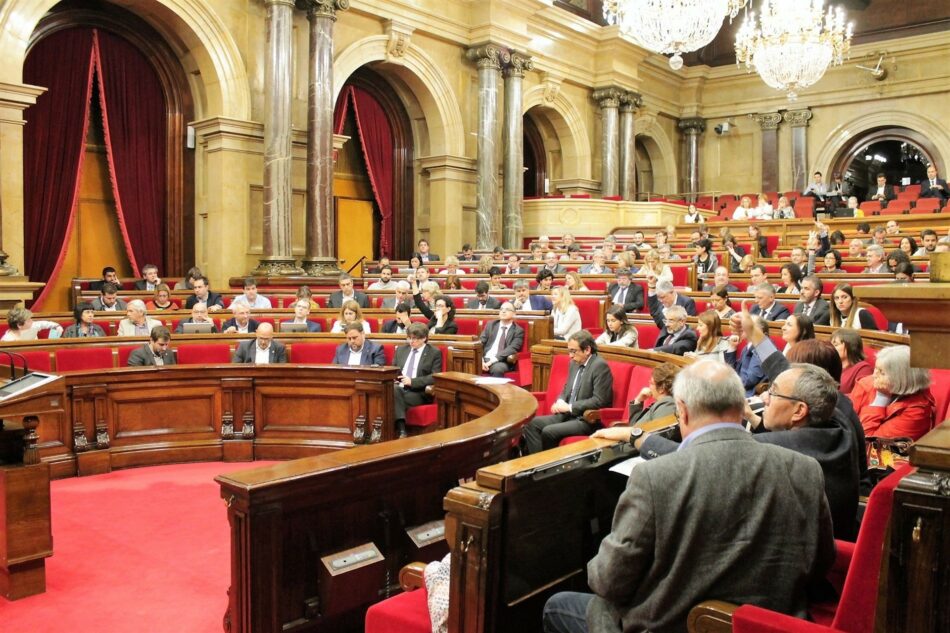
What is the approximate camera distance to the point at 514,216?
611 inches

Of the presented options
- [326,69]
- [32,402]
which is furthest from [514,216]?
[32,402]

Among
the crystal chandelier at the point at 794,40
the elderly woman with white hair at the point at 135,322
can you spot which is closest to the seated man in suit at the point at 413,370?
the elderly woman with white hair at the point at 135,322

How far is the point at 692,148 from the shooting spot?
21.0m

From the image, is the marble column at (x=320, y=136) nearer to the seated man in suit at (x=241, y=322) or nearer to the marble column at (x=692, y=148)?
the seated man in suit at (x=241, y=322)

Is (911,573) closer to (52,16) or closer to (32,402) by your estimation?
(32,402)

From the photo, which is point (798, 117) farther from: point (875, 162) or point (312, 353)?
point (312, 353)

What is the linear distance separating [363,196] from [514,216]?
9.42ft

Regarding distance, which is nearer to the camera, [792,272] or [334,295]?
[792,272]

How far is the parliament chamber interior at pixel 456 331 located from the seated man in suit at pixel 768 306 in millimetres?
35

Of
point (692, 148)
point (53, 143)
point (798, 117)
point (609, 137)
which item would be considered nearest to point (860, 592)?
point (53, 143)

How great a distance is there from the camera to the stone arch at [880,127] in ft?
58.2

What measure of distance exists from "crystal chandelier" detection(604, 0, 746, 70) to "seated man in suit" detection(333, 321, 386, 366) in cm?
680

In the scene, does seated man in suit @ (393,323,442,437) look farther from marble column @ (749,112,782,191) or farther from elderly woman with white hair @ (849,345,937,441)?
marble column @ (749,112,782,191)

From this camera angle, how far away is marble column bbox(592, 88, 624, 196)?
17.9m
